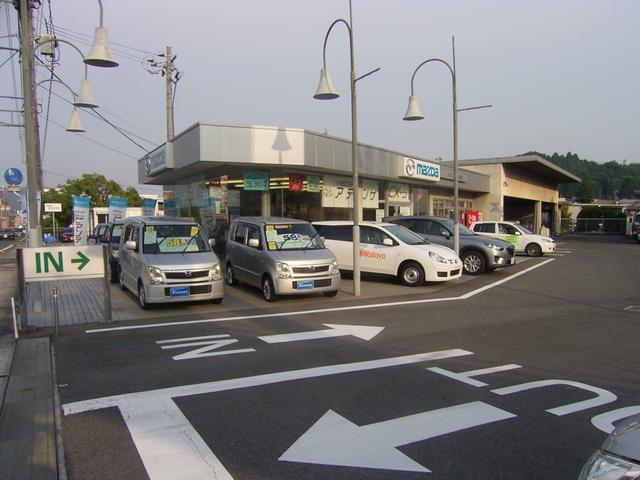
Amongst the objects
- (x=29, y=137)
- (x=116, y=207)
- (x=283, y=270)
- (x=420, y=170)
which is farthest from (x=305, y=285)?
(x=420, y=170)

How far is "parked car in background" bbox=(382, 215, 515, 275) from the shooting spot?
1736 centimetres

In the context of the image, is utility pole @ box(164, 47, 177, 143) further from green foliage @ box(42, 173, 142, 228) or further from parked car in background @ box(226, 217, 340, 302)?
green foliage @ box(42, 173, 142, 228)

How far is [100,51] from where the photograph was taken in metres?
10.6

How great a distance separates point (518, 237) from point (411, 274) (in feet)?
41.3

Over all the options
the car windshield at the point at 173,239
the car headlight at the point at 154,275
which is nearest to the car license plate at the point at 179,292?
the car headlight at the point at 154,275

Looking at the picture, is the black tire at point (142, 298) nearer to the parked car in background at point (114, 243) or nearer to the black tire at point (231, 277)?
the black tire at point (231, 277)

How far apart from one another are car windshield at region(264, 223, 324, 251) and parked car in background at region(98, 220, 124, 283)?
4800 mm

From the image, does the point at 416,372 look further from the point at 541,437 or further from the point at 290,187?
the point at 290,187

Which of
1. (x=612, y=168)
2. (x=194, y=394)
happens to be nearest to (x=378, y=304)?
(x=194, y=394)

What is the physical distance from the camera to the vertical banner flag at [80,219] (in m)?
20.6

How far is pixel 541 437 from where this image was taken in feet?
14.2

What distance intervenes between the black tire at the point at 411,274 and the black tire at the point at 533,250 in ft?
41.6

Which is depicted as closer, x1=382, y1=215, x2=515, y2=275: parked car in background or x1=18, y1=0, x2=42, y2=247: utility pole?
x1=18, y1=0, x2=42, y2=247: utility pole

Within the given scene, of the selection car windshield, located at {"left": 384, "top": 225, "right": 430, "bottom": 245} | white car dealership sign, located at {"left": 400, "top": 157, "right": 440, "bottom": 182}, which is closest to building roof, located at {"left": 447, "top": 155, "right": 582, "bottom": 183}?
white car dealership sign, located at {"left": 400, "top": 157, "right": 440, "bottom": 182}
